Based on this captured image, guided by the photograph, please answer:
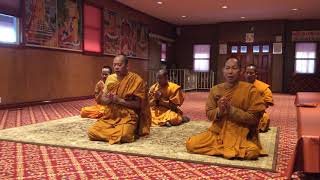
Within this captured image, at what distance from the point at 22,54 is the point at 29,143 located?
4.37m

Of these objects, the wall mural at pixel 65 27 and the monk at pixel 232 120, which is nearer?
the monk at pixel 232 120

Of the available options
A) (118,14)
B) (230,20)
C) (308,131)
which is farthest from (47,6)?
(230,20)

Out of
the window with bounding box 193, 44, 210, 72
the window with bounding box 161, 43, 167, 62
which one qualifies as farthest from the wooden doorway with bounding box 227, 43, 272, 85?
the window with bounding box 161, 43, 167, 62

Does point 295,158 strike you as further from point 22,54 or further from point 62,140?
point 22,54

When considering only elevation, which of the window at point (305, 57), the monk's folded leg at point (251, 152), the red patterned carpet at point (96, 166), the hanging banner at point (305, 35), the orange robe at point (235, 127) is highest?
the hanging banner at point (305, 35)

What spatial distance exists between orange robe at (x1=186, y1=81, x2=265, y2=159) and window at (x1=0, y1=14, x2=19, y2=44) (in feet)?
17.7

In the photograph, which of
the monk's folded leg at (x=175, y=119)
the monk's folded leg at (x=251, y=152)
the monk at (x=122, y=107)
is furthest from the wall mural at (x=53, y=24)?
the monk's folded leg at (x=251, y=152)

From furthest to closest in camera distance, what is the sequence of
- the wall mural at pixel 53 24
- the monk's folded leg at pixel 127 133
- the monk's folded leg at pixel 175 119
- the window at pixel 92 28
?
the window at pixel 92 28 < the wall mural at pixel 53 24 < the monk's folded leg at pixel 175 119 < the monk's folded leg at pixel 127 133

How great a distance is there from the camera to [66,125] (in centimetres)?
541

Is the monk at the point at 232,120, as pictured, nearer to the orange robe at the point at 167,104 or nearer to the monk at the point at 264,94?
the monk at the point at 264,94

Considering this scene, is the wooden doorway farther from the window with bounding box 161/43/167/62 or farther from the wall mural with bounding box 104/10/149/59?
the wall mural with bounding box 104/10/149/59

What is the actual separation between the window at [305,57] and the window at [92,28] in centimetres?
896

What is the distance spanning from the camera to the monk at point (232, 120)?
349 cm

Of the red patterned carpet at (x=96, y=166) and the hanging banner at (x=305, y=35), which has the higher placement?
the hanging banner at (x=305, y=35)
